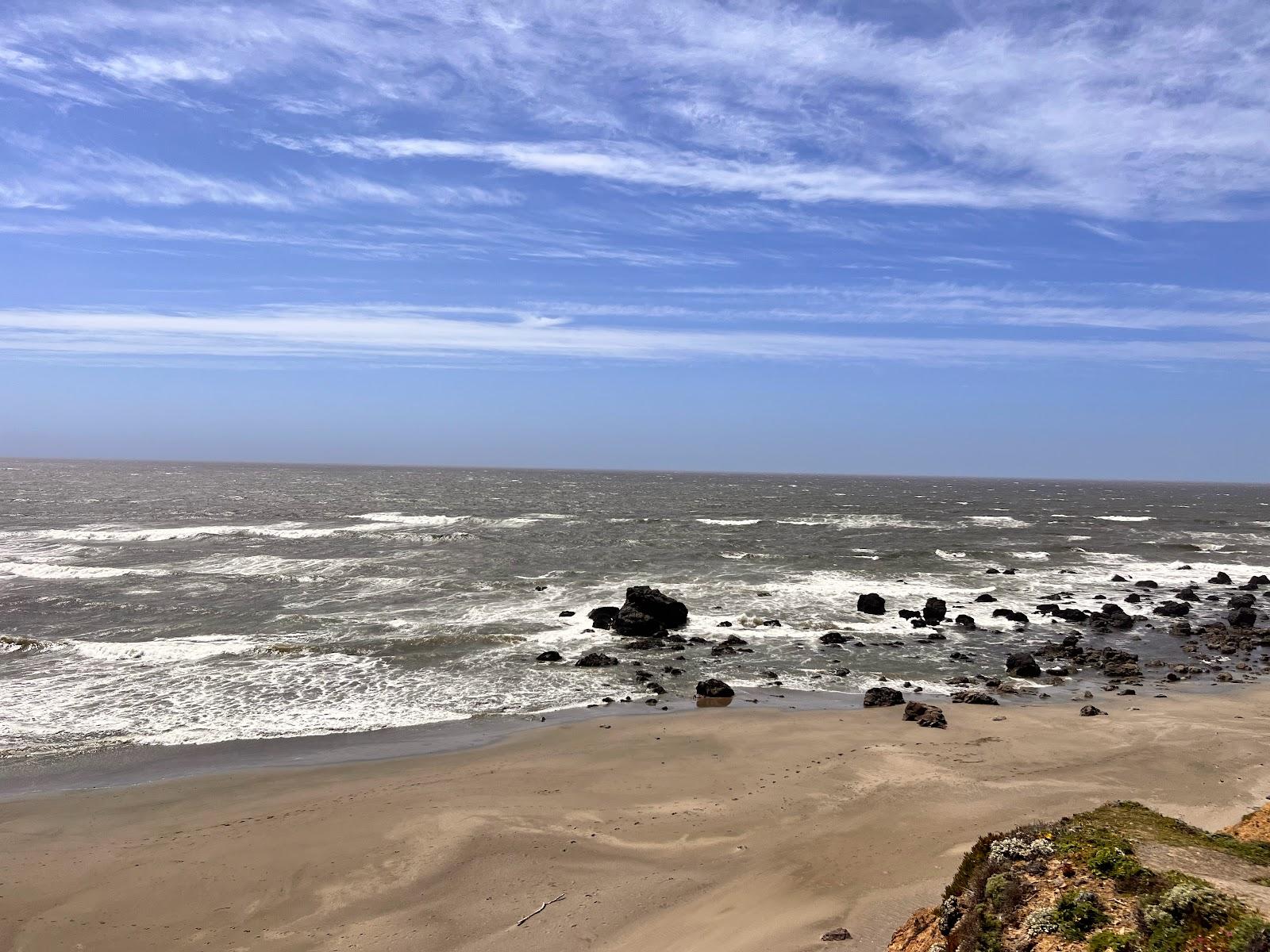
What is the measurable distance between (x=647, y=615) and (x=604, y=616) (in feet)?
6.51

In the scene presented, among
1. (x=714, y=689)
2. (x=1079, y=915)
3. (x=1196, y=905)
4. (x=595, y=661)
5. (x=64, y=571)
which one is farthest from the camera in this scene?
(x=64, y=571)

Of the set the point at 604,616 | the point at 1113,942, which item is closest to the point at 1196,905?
the point at 1113,942

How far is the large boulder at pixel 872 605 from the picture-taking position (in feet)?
101

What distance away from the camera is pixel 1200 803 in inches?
483

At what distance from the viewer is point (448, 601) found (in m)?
32.2

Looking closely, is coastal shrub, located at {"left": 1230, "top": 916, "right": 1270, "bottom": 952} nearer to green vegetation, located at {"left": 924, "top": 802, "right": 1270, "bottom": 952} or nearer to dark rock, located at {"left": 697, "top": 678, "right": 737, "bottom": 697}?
green vegetation, located at {"left": 924, "top": 802, "right": 1270, "bottom": 952}

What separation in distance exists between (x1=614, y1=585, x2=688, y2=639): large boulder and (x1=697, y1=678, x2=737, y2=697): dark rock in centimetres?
670

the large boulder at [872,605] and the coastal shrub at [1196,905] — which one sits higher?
the coastal shrub at [1196,905]

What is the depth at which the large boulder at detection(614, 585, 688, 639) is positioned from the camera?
2695 centimetres

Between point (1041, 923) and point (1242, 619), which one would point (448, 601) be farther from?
point (1242, 619)

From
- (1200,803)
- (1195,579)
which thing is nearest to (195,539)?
(1200,803)

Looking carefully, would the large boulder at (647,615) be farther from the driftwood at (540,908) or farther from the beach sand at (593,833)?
the driftwood at (540,908)

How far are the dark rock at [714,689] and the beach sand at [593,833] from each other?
8.87ft

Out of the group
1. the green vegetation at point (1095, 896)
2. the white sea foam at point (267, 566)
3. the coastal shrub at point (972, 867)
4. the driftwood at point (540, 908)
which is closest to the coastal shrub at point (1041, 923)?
the green vegetation at point (1095, 896)
